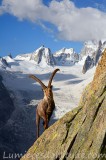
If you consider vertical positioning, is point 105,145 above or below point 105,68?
below

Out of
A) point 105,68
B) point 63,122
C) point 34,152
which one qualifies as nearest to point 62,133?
point 63,122

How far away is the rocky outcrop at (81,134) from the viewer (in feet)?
49.2

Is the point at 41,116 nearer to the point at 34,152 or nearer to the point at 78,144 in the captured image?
the point at 34,152

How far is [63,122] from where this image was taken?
695 inches

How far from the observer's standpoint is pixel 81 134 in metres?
15.9

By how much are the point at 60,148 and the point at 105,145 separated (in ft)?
7.73

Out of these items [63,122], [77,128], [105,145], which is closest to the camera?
[105,145]

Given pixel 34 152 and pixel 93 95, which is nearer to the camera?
pixel 93 95

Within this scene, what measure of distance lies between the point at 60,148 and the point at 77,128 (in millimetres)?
1087

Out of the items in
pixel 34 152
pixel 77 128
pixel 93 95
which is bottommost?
pixel 34 152

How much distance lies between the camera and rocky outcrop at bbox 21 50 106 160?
15008 millimetres

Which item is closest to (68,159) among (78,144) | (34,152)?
(78,144)

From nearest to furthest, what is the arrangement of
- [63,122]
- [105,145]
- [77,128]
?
[105,145]
[77,128]
[63,122]

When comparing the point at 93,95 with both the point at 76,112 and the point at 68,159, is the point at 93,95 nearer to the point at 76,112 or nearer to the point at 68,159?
the point at 76,112
